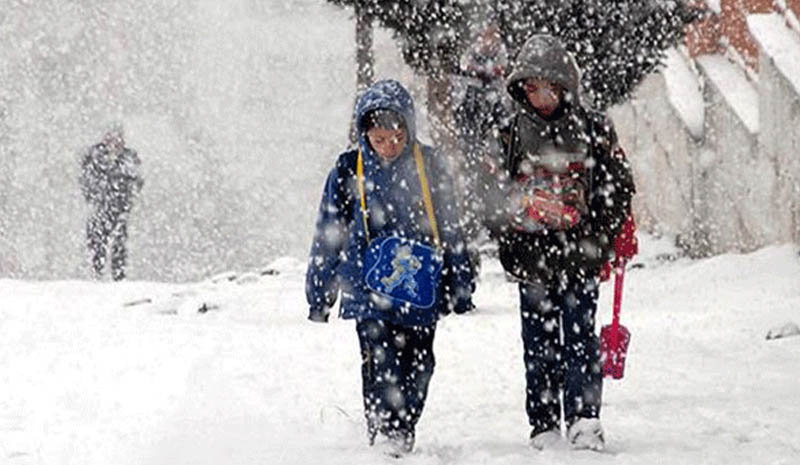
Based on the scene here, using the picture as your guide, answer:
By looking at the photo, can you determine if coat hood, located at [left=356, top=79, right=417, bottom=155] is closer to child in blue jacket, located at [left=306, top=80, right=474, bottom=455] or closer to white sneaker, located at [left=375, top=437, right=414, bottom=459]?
child in blue jacket, located at [left=306, top=80, right=474, bottom=455]

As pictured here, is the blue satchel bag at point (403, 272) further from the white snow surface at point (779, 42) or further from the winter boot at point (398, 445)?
the white snow surface at point (779, 42)

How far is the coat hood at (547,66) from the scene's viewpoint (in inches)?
190

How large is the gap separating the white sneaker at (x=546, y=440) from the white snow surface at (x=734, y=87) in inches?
322

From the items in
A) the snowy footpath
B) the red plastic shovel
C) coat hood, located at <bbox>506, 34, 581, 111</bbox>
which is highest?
coat hood, located at <bbox>506, 34, 581, 111</bbox>

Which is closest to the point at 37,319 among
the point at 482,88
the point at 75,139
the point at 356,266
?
the point at 482,88

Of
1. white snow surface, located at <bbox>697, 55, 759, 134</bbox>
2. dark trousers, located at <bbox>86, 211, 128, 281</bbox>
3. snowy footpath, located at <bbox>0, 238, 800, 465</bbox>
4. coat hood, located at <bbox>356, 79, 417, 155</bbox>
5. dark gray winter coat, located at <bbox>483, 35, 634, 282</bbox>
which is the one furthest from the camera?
dark trousers, located at <bbox>86, 211, 128, 281</bbox>

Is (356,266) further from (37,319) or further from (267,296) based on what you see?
(267,296)

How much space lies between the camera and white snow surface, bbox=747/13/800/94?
11.5 metres

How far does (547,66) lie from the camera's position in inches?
189

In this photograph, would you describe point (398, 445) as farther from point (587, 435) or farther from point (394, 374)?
point (587, 435)

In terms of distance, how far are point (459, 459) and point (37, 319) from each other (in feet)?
20.2

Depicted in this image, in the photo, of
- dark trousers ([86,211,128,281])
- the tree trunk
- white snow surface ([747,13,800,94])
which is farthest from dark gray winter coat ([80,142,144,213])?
white snow surface ([747,13,800,94])

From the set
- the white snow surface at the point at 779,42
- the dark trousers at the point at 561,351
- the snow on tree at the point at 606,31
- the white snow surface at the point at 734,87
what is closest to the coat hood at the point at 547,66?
the dark trousers at the point at 561,351

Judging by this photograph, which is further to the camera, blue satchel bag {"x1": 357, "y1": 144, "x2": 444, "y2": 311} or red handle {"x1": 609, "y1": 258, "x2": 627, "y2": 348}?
red handle {"x1": 609, "y1": 258, "x2": 627, "y2": 348}
